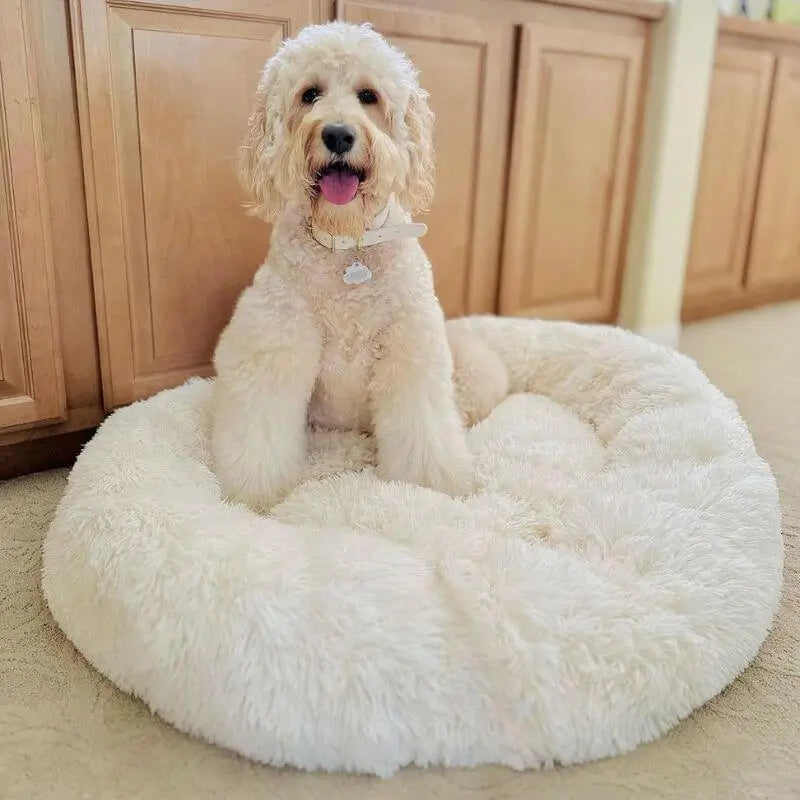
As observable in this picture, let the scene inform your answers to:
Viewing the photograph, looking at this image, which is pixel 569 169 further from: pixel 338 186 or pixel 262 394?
pixel 262 394

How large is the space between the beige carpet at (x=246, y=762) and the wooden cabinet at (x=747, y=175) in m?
1.93

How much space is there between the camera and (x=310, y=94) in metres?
1.26

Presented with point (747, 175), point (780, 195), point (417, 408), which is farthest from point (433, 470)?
point (780, 195)

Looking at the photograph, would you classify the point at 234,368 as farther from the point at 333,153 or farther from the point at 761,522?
the point at 761,522

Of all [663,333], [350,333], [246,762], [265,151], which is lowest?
[246,762]

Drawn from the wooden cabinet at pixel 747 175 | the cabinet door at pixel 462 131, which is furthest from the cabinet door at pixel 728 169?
the cabinet door at pixel 462 131

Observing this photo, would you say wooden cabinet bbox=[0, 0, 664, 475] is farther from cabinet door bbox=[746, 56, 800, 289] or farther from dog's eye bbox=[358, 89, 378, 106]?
cabinet door bbox=[746, 56, 800, 289]

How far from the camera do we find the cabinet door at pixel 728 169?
8.91 ft

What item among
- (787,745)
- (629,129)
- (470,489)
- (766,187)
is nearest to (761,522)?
(787,745)

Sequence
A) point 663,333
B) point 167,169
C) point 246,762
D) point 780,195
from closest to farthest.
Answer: point 246,762 < point 167,169 < point 663,333 < point 780,195

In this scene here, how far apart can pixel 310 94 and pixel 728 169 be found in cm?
206

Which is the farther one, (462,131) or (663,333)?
(663,333)

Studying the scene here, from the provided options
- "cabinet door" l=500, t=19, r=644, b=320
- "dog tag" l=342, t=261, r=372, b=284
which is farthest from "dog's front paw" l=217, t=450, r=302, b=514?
"cabinet door" l=500, t=19, r=644, b=320

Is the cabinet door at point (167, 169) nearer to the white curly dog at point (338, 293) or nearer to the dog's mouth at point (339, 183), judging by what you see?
the white curly dog at point (338, 293)
